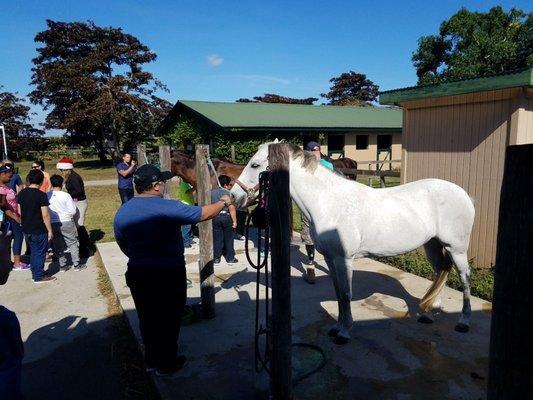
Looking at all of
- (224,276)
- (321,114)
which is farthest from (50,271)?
(321,114)

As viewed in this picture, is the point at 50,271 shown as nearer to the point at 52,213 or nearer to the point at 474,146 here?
the point at 52,213

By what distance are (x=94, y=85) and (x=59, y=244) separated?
28699 mm

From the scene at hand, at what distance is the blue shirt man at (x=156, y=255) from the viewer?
2.91m

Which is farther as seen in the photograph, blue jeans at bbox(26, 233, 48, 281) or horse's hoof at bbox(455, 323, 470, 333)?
blue jeans at bbox(26, 233, 48, 281)

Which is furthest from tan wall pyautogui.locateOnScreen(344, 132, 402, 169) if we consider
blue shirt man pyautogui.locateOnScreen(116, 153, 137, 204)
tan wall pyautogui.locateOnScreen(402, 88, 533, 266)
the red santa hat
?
the red santa hat

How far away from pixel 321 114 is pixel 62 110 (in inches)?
920

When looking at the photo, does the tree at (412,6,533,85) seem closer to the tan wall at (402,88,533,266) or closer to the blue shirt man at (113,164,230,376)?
the tan wall at (402,88,533,266)

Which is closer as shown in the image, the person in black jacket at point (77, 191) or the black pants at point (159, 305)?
the black pants at point (159, 305)

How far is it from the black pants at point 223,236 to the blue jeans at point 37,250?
2565 millimetres

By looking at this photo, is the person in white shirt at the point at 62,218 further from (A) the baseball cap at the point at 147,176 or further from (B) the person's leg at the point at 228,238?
(A) the baseball cap at the point at 147,176

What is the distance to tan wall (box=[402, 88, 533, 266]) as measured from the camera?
5.33 m

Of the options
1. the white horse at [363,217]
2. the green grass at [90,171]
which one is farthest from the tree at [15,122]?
the white horse at [363,217]

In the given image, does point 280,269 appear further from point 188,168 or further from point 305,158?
point 188,168

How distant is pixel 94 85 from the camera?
102ft
